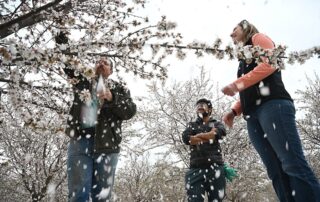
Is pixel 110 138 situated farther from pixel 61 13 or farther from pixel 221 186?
pixel 221 186

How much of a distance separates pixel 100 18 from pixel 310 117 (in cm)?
1629

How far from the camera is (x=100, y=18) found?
402 cm

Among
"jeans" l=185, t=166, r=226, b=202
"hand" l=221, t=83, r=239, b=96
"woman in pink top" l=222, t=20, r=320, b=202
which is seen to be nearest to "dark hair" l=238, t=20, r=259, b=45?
"woman in pink top" l=222, t=20, r=320, b=202

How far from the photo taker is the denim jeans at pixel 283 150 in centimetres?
211

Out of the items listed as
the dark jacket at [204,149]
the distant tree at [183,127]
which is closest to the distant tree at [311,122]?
the distant tree at [183,127]

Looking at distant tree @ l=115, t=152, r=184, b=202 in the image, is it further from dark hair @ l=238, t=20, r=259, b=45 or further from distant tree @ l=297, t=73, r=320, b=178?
dark hair @ l=238, t=20, r=259, b=45

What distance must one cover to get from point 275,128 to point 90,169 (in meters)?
1.59

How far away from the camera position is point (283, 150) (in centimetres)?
224

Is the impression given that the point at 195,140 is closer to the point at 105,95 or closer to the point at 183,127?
the point at 105,95

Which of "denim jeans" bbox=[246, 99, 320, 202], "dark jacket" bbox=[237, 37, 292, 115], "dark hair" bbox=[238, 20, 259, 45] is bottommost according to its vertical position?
"denim jeans" bbox=[246, 99, 320, 202]

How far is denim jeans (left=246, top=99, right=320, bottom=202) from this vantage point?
211 centimetres

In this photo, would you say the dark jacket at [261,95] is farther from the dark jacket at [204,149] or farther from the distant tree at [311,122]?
the distant tree at [311,122]

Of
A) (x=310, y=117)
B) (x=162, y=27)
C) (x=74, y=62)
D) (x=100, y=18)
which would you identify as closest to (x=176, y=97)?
(x=310, y=117)

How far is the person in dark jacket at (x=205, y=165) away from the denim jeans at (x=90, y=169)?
1.26 m
